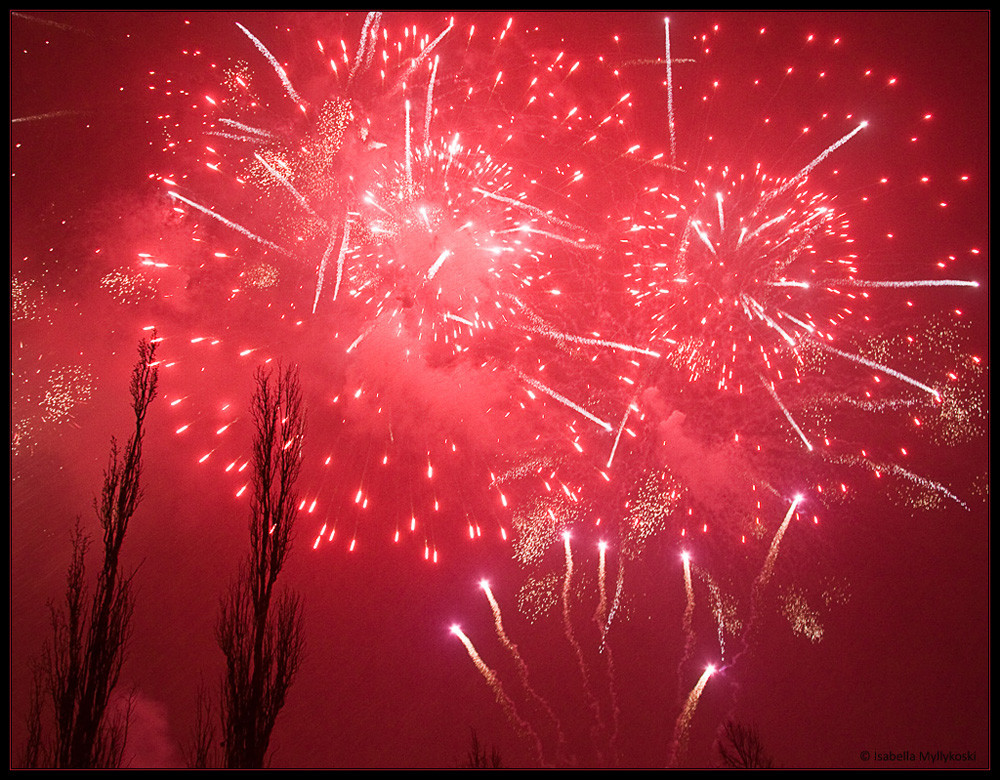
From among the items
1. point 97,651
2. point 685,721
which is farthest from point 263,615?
point 685,721

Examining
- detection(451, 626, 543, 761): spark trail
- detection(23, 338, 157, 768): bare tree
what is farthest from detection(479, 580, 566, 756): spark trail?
detection(23, 338, 157, 768): bare tree

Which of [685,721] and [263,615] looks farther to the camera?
[685,721]

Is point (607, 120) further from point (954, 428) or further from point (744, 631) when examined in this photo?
point (744, 631)

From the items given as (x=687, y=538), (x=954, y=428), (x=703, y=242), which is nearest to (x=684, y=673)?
(x=687, y=538)

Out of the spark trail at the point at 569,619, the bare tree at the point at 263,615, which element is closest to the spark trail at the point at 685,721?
the spark trail at the point at 569,619

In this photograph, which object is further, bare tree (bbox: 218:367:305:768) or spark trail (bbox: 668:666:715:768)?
spark trail (bbox: 668:666:715:768)

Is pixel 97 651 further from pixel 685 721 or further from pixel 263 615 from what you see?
pixel 685 721

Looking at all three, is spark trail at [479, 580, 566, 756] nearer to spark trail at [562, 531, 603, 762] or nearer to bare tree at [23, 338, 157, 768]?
spark trail at [562, 531, 603, 762]

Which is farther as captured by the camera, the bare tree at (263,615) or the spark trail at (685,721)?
the spark trail at (685,721)

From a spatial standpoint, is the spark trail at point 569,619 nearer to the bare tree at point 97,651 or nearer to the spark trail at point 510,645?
the spark trail at point 510,645

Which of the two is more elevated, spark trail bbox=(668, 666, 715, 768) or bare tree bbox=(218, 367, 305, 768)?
bare tree bbox=(218, 367, 305, 768)

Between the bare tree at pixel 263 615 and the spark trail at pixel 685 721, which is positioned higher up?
the bare tree at pixel 263 615
